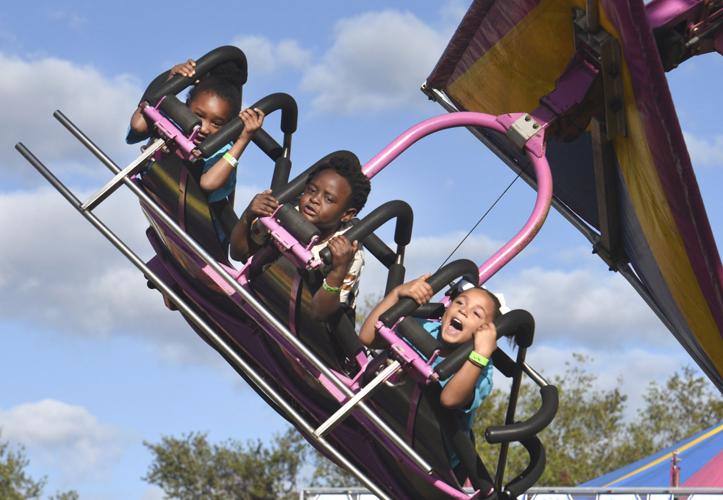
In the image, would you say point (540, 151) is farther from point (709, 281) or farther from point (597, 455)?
point (597, 455)

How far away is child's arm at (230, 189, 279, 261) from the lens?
5852 mm

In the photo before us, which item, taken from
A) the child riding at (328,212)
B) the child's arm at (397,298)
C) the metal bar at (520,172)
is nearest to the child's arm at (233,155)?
the child riding at (328,212)

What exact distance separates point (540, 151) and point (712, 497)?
20.7 feet

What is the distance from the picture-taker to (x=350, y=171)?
Result: 20.4ft

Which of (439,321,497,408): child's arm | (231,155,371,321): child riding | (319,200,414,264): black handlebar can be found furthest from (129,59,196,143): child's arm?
(439,321,497,408): child's arm

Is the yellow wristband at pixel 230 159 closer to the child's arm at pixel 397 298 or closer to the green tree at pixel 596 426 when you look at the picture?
the child's arm at pixel 397 298

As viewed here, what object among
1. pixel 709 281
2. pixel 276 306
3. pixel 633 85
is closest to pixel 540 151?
pixel 633 85

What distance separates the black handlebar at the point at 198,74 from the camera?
627 cm

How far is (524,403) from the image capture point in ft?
110

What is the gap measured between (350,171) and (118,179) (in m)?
1.09

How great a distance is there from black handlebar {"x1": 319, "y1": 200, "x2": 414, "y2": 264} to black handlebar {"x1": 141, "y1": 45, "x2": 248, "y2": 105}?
1.19m

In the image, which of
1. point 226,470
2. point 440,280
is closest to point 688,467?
point 440,280

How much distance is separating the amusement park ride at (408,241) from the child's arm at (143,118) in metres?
0.09

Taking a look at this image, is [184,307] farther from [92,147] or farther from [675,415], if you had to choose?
[675,415]
